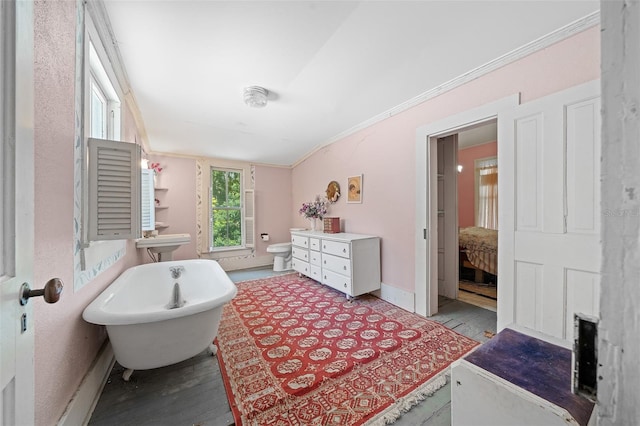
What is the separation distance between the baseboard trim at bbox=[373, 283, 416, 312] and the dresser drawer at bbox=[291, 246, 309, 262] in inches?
43.9

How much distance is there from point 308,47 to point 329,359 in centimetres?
241

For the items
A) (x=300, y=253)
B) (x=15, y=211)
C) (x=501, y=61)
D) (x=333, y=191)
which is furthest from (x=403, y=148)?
(x=15, y=211)

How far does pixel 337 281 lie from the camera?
9.98ft

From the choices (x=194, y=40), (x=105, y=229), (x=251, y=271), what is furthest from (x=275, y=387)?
(x=251, y=271)

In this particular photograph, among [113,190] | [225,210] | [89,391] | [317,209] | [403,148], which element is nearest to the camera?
[89,391]

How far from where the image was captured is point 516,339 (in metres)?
1.16

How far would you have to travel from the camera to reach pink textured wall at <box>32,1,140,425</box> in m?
1.00

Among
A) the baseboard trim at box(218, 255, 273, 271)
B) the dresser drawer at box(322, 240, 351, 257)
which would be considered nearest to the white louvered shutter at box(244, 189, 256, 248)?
the baseboard trim at box(218, 255, 273, 271)

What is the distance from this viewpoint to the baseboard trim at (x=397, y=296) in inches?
104

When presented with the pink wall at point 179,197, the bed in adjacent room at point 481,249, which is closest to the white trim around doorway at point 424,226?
the bed in adjacent room at point 481,249

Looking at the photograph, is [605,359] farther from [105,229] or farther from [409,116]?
[409,116]

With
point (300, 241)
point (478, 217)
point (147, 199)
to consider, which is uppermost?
point (147, 199)

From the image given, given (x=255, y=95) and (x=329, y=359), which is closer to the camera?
(x=329, y=359)

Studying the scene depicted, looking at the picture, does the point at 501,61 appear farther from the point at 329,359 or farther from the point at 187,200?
the point at 187,200
